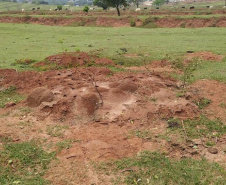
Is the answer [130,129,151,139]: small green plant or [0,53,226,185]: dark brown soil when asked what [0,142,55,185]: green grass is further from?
[130,129,151,139]: small green plant

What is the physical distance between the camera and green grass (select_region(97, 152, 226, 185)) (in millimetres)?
5348

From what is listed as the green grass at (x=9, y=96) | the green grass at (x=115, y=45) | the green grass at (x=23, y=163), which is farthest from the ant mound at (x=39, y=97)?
the green grass at (x=115, y=45)

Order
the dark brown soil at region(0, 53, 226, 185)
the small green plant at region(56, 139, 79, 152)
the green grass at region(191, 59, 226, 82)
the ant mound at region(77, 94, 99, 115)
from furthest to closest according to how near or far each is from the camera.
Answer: the green grass at region(191, 59, 226, 82)
the ant mound at region(77, 94, 99, 115)
the small green plant at region(56, 139, 79, 152)
the dark brown soil at region(0, 53, 226, 185)

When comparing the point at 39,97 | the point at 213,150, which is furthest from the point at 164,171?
the point at 39,97

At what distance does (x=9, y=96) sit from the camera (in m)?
9.89

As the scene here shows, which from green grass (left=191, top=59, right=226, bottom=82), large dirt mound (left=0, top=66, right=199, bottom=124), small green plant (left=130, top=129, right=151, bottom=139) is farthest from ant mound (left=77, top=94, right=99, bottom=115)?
green grass (left=191, top=59, right=226, bottom=82)

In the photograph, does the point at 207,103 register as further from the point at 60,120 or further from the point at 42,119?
the point at 42,119

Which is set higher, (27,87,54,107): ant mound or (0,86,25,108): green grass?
(27,87,54,107): ant mound

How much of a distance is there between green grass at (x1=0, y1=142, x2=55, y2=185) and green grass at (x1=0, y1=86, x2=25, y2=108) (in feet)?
10.1

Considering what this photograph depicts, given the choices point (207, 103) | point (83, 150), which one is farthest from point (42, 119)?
point (207, 103)

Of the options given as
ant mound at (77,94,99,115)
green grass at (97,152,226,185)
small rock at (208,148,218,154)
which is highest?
ant mound at (77,94,99,115)

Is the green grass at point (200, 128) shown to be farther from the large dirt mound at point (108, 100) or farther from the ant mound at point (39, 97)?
the ant mound at point (39, 97)

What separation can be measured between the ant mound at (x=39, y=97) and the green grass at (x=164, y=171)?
12.7ft

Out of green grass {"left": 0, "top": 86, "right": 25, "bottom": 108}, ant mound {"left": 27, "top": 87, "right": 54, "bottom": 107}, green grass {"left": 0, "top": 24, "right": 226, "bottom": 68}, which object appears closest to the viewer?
ant mound {"left": 27, "top": 87, "right": 54, "bottom": 107}
